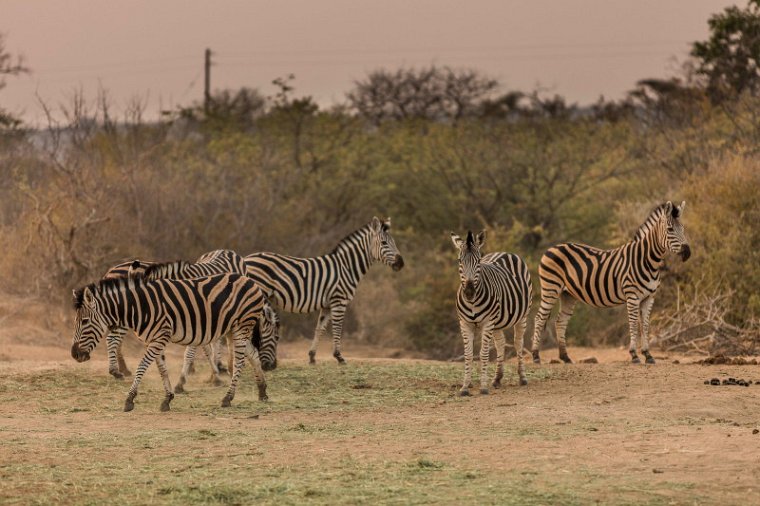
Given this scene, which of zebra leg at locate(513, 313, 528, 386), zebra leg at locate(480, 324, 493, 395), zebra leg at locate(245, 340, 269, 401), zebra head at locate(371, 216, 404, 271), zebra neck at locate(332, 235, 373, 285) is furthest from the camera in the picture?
zebra head at locate(371, 216, 404, 271)

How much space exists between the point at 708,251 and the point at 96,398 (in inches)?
438

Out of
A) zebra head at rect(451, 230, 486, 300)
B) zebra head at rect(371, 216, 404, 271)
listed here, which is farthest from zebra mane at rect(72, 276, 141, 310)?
zebra head at rect(371, 216, 404, 271)

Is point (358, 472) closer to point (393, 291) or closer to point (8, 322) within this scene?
point (8, 322)

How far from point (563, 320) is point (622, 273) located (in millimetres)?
1140

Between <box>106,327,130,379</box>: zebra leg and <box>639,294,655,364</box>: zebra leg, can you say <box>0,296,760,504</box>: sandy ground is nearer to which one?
<box>639,294,655,364</box>: zebra leg

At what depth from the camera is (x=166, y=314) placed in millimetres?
12375

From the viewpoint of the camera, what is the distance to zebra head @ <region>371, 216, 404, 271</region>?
17.1 metres

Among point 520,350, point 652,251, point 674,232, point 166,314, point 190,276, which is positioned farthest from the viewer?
point 652,251

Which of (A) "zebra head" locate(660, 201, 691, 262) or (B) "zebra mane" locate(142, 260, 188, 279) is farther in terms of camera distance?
(A) "zebra head" locate(660, 201, 691, 262)

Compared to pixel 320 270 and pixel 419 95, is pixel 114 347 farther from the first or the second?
pixel 419 95

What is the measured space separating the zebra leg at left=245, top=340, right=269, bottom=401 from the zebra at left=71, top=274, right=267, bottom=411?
1 cm

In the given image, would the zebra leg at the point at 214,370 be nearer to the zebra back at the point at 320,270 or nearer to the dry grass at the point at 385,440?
the dry grass at the point at 385,440

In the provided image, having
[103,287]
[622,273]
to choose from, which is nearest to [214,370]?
[103,287]

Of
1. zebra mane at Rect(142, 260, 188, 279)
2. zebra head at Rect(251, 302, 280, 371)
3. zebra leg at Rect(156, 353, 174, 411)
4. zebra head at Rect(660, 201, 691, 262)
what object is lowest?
zebra leg at Rect(156, 353, 174, 411)
